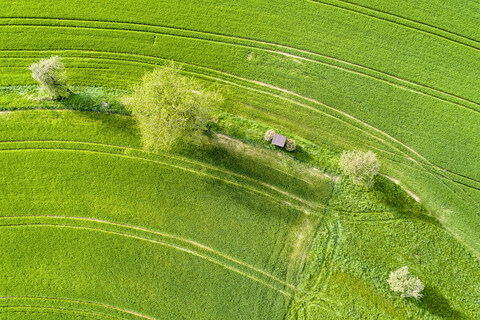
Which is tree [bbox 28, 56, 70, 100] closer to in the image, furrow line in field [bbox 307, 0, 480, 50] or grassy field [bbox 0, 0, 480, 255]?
grassy field [bbox 0, 0, 480, 255]

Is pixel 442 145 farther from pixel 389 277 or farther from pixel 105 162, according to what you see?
pixel 105 162

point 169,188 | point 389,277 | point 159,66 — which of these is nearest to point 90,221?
point 169,188

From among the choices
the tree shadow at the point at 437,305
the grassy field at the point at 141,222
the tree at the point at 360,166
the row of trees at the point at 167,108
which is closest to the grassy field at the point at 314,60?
the tree at the point at 360,166

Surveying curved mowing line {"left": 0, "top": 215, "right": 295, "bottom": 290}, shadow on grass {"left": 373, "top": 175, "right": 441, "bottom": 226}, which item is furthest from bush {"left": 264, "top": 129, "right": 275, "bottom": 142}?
curved mowing line {"left": 0, "top": 215, "right": 295, "bottom": 290}

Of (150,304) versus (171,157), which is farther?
(171,157)

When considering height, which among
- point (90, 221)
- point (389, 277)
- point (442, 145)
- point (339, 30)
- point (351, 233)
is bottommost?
point (90, 221)

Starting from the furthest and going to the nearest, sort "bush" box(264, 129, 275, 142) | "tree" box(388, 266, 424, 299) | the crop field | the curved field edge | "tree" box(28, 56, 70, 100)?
"bush" box(264, 129, 275, 142), the crop field, "tree" box(28, 56, 70, 100), the curved field edge, "tree" box(388, 266, 424, 299)

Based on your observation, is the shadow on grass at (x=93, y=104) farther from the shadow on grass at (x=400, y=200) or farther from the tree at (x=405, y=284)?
the tree at (x=405, y=284)
